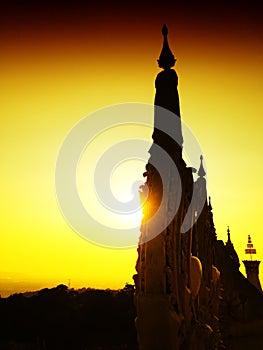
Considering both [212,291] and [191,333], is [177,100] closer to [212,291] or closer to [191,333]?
[191,333]

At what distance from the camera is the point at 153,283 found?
A: 694cm

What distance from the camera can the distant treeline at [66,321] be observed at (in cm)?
2158

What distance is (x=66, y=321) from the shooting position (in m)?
23.5

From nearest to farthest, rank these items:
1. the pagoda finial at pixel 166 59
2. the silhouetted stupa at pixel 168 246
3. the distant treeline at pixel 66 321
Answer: the silhouetted stupa at pixel 168 246 → the pagoda finial at pixel 166 59 → the distant treeline at pixel 66 321

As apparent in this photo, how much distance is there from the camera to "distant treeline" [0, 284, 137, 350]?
2158cm

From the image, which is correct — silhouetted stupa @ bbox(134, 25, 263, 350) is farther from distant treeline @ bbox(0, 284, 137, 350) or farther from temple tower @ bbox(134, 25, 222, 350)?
distant treeline @ bbox(0, 284, 137, 350)

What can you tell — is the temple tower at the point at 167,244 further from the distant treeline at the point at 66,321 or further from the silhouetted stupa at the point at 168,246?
the distant treeline at the point at 66,321

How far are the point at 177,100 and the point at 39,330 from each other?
20.0 m

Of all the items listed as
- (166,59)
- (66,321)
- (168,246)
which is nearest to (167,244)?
(168,246)

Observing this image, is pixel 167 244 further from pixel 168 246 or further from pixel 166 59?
pixel 166 59

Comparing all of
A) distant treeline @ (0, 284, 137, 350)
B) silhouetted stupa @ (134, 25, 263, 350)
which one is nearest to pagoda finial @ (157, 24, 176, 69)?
silhouetted stupa @ (134, 25, 263, 350)

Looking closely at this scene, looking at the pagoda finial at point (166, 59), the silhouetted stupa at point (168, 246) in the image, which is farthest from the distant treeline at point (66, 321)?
the pagoda finial at point (166, 59)

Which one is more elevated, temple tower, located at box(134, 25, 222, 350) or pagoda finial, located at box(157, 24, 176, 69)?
pagoda finial, located at box(157, 24, 176, 69)

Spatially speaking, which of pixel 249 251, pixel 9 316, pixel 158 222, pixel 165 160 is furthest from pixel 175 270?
pixel 249 251
